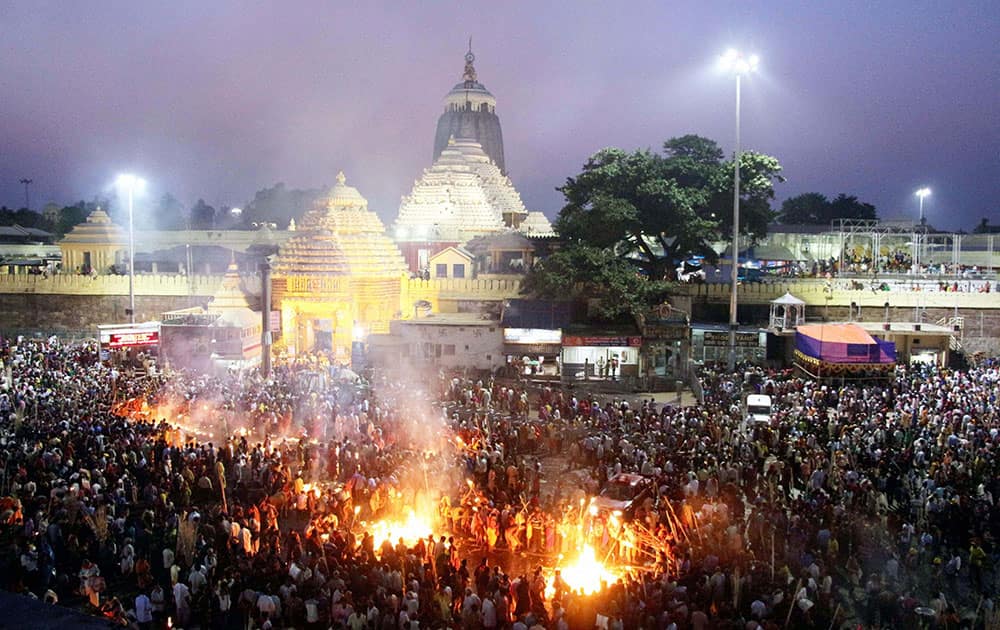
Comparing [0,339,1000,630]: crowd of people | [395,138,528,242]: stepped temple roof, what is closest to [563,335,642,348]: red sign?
[0,339,1000,630]: crowd of people

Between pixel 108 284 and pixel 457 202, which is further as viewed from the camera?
pixel 457 202

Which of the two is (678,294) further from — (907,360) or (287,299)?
(287,299)

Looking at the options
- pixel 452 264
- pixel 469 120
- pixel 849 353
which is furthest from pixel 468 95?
pixel 849 353

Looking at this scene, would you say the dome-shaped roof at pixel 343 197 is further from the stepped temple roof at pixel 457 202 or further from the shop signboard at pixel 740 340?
the shop signboard at pixel 740 340

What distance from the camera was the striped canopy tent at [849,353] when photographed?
23.5 meters

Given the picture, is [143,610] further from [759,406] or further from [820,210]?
[820,210]

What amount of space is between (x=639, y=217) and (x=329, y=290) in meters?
12.6

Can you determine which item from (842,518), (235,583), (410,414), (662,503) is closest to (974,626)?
(842,518)

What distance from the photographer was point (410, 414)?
67.4 feet

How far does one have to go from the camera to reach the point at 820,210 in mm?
69312

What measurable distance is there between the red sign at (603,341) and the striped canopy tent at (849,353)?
5.70 metres

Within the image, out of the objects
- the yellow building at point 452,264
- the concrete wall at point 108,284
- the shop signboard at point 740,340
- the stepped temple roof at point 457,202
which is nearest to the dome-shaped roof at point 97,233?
the concrete wall at point 108,284

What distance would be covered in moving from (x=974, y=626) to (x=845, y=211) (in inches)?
2442

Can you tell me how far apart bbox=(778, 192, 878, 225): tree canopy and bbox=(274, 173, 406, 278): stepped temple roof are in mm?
42198
